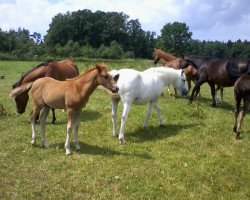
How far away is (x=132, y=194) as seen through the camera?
725 centimetres

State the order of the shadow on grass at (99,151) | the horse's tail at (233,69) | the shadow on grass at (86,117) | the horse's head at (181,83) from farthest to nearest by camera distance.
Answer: the horse's head at (181,83) < the horse's tail at (233,69) < the shadow on grass at (86,117) < the shadow on grass at (99,151)

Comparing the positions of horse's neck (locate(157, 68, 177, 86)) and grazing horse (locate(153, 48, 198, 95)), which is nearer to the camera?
horse's neck (locate(157, 68, 177, 86))

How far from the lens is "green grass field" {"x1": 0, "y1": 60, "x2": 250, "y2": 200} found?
292 inches

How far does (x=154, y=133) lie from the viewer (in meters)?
11.3

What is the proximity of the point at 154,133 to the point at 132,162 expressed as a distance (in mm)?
2684

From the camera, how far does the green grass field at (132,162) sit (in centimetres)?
741

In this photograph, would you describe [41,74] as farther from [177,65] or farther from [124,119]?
[177,65]

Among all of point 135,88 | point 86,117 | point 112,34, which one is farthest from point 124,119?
point 112,34

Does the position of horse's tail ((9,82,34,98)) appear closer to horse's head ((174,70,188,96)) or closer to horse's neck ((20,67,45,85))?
horse's neck ((20,67,45,85))

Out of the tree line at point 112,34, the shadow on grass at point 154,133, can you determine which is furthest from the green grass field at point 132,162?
the tree line at point 112,34

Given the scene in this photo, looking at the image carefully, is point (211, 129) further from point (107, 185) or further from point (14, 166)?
point (14, 166)

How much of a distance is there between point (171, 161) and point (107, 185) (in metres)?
2.05

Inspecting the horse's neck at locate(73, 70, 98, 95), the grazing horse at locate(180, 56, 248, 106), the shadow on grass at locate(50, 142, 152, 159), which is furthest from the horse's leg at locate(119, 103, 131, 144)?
the grazing horse at locate(180, 56, 248, 106)

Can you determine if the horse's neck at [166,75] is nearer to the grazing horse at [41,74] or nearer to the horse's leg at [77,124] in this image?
the horse's leg at [77,124]
